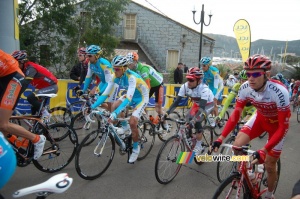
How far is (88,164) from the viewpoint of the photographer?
4.32 m

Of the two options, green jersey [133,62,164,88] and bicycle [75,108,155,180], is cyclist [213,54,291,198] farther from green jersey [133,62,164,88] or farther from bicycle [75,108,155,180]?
green jersey [133,62,164,88]

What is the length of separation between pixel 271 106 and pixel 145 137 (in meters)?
2.75

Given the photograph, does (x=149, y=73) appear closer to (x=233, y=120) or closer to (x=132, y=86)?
(x=132, y=86)

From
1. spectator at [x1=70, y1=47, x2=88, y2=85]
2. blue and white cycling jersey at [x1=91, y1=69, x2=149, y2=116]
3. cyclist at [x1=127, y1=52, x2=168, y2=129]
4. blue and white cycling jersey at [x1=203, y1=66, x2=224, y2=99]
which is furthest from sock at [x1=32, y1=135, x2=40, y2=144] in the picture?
blue and white cycling jersey at [x1=203, y1=66, x2=224, y2=99]

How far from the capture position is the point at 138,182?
165 inches

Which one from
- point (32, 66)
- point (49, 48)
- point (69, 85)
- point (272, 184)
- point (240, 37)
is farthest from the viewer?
point (240, 37)

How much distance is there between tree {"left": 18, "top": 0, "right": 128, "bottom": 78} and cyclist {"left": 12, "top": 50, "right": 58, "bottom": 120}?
21.5 feet

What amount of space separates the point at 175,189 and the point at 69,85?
16.8 ft

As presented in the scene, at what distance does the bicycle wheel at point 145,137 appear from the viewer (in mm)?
5184

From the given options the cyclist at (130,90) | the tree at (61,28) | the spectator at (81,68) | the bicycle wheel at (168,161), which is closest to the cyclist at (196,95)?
the bicycle wheel at (168,161)

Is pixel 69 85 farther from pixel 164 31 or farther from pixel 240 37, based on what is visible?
pixel 164 31

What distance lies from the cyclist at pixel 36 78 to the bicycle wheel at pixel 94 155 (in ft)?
3.97

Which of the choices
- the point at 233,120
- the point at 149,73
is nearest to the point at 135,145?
the point at 233,120

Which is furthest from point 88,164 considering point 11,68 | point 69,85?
point 69,85
